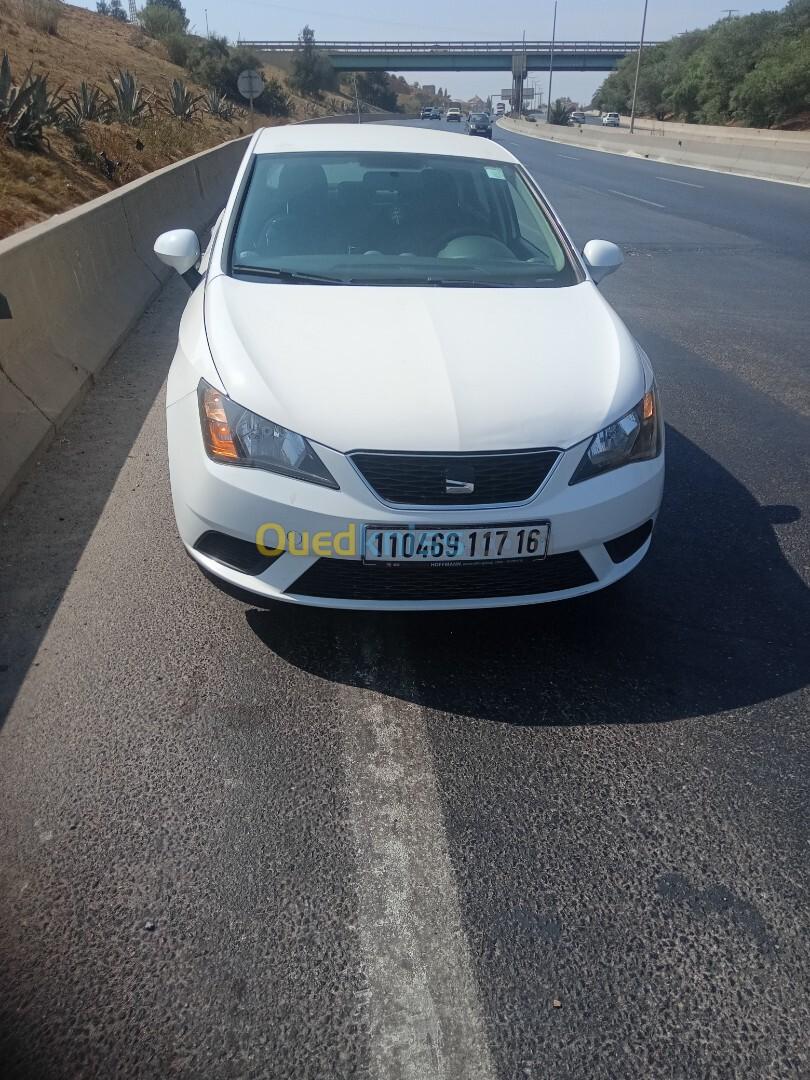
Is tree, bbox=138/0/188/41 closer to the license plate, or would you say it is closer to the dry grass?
the dry grass

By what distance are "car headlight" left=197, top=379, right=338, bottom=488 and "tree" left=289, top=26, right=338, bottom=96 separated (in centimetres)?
8732

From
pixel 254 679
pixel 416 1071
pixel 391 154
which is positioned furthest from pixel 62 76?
pixel 416 1071

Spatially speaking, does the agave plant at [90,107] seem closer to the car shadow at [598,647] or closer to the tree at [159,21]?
the car shadow at [598,647]

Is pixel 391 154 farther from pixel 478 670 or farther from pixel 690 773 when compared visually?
pixel 690 773

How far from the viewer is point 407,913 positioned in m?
2.25

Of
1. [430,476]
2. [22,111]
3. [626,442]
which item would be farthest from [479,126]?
[430,476]

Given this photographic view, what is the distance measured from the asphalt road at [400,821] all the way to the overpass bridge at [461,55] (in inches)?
3660

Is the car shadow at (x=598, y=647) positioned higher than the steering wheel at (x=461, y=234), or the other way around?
Answer: the steering wheel at (x=461, y=234)

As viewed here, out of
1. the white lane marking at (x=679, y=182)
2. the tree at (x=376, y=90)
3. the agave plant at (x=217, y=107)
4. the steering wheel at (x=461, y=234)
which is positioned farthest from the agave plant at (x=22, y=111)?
the tree at (x=376, y=90)

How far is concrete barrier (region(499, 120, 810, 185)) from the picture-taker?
2605 centimetres

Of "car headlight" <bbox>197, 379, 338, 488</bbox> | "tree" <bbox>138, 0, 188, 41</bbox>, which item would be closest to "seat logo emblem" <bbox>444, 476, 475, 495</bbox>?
"car headlight" <bbox>197, 379, 338, 488</bbox>

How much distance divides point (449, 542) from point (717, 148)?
3335 cm

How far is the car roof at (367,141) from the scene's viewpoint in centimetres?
496

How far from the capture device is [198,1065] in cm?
187
